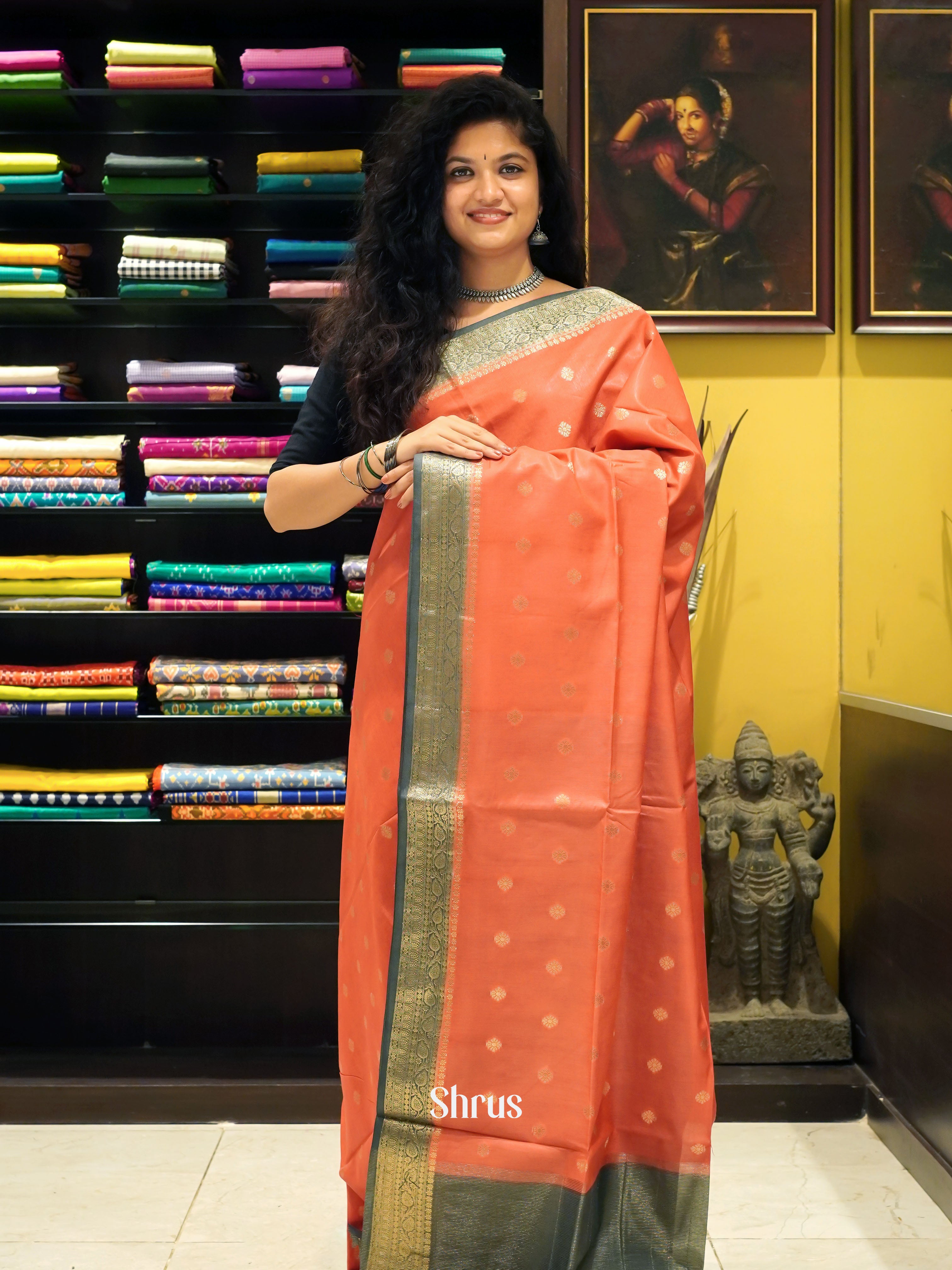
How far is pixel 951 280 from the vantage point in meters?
2.58

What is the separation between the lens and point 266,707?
104 inches

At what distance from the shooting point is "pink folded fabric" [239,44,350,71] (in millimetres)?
2549

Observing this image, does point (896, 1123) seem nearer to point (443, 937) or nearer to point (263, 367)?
point (443, 937)

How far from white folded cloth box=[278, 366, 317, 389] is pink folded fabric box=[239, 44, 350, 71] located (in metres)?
0.64

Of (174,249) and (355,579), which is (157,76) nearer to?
(174,249)

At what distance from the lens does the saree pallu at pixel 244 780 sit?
2.63 metres

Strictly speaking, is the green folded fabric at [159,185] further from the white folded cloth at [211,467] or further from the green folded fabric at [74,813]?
the green folded fabric at [74,813]

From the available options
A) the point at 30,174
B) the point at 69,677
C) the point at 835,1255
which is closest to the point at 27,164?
the point at 30,174

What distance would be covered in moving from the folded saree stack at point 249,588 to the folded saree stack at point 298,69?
82cm

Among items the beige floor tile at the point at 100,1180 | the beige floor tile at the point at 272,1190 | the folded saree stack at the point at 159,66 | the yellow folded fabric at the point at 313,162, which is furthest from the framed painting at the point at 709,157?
the beige floor tile at the point at 100,1180

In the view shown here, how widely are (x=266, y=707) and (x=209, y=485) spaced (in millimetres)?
517

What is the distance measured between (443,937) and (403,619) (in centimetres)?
42

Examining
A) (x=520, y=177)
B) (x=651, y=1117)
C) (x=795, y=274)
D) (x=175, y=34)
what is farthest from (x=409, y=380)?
(x=175, y=34)

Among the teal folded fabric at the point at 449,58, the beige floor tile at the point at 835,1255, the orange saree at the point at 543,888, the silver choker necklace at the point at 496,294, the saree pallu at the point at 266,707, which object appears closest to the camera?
the orange saree at the point at 543,888
